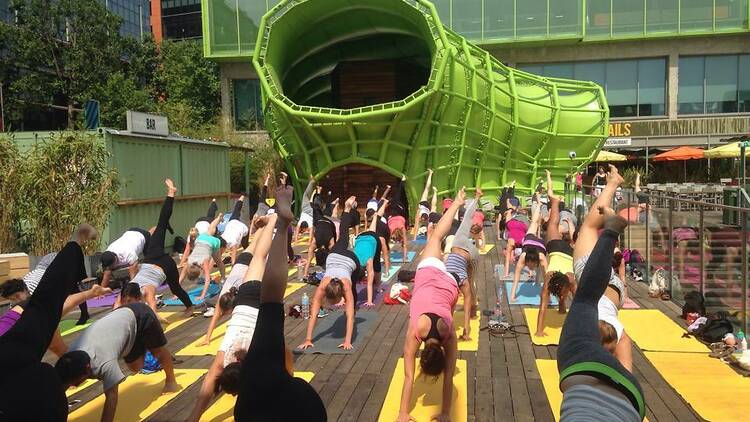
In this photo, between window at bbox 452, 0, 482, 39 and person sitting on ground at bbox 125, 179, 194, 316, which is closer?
person sitting on ground at bbox 125, 179, 194, 316

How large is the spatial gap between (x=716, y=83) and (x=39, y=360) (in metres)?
37.9

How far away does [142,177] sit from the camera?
15.2m

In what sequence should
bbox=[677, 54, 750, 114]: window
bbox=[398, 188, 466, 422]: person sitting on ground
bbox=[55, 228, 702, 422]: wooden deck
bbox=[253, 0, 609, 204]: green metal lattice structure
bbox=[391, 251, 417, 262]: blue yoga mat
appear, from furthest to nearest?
bbox=[677, 54, 750, 114]: window, bbox=[253, 0, 609, 204]: green metal lattice structure, bbox=[391, 251, 417, 262]: blue yoga mat, bbox=[55, 228, 702, 422]: wooden deck, bbox=[398, 188, 466, 422]: person sitting on ground

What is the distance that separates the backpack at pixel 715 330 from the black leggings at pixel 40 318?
772 cm

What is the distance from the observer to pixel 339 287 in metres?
7.28

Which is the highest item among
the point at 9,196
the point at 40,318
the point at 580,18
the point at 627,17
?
the point at 627,17

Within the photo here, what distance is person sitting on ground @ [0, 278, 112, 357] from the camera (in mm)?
5266

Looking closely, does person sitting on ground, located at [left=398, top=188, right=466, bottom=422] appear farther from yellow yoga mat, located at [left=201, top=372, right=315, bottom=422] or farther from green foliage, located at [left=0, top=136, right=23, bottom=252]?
green foliage, located at [left=0, top=136, right=23, bottom=252]

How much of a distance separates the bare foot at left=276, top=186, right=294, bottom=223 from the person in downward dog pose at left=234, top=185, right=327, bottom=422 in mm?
391

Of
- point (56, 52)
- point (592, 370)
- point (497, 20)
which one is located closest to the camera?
point (592, 370)

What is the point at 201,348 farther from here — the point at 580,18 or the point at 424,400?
the point at 580,18

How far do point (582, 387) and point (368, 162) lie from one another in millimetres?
19386

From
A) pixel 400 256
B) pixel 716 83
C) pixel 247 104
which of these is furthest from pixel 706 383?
pixel 247 104

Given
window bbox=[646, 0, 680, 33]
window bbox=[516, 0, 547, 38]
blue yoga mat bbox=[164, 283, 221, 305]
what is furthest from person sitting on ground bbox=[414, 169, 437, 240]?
window bbox=[646, 0, 680, 33]
